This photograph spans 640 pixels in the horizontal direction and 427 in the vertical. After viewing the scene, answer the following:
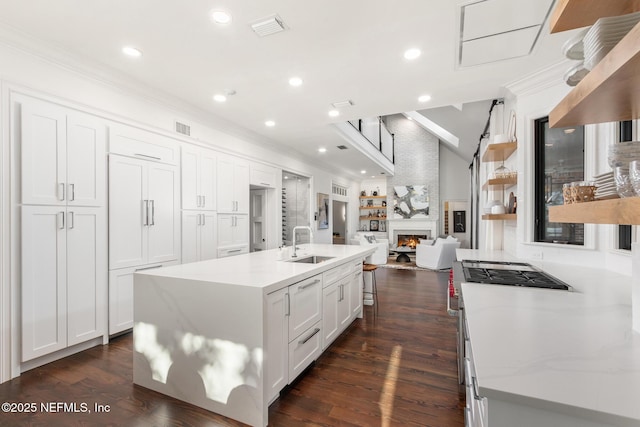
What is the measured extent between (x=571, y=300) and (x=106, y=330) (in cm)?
377

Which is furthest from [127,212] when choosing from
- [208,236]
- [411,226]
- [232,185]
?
[411,226]

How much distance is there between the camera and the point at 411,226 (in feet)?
33.6

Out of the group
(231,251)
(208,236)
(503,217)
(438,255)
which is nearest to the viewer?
(503,217)

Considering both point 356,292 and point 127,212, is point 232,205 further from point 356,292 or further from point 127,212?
point 356,292

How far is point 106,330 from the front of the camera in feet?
9.65

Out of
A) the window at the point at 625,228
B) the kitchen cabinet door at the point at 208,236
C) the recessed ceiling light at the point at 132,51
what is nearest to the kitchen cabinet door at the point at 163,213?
the kitchen cabinet door at the point at 208,236

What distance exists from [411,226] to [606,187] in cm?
964

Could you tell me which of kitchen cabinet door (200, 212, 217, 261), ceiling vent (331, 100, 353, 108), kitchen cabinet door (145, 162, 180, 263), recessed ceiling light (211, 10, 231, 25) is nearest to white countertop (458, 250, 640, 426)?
recessed ceiling light (211, 10, 231, 25)

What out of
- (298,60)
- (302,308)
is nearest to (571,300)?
(302,308)

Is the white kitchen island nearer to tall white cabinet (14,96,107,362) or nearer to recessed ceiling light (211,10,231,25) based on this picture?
tall white cabinet (14,96,107,362)

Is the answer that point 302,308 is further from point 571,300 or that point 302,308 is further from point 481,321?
point 571,300

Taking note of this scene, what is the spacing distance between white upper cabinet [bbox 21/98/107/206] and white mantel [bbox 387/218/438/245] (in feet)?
29.5

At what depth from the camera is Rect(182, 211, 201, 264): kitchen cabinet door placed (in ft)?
12.5

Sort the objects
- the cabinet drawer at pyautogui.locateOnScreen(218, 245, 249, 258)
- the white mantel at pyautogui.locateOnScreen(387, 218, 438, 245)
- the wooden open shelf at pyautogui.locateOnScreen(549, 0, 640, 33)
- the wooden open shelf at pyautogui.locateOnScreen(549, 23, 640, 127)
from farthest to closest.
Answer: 1. the white mantel at pyautogui.locateOnScreen(387, 218, 438, 245)
2. the cabinet drawer at pyautogui.locateOnScreen(218, 245, 249, 258)
3. the wooden open shelf at pyautogui.locateOnScreen(549, 0, 640, 33)
4. the wooden open shelf at pyautogui.locateOnScreen(549, 23, 640, 127)
